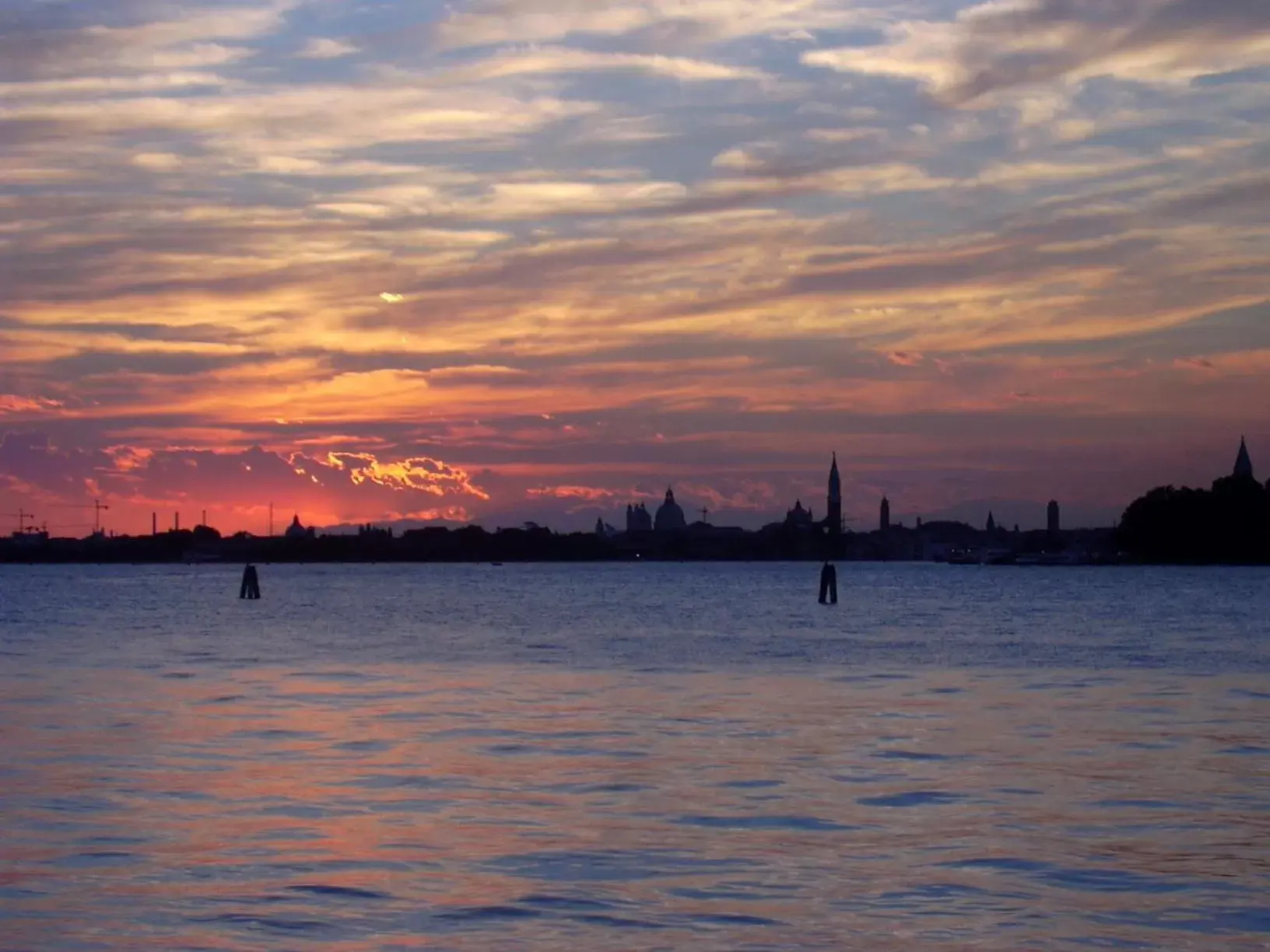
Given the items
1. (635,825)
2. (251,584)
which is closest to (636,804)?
(635,825)

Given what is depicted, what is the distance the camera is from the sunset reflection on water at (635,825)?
15.2 meters

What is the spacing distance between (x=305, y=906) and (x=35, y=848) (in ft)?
14.1

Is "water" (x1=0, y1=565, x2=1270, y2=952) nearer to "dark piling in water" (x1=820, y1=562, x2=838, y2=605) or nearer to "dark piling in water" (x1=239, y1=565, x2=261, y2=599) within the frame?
"dark piling in water" (x1=820, y1=562, x2=838, y2=605)

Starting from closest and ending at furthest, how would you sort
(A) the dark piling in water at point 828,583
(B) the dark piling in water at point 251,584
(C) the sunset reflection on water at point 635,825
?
1. (C) the sunset reflection on water at point 635,825
2. (A) the dark piling in water at point 828,583
3. (B) the dark piling in water at point 251,584

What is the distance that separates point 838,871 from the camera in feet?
56.9

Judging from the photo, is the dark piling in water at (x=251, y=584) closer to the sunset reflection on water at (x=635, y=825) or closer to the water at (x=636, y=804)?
the water at (x=636, y=804)

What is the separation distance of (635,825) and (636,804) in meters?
1.59

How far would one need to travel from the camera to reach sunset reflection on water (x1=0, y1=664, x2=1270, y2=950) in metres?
15.2

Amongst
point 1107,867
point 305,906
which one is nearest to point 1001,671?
point 1107,867

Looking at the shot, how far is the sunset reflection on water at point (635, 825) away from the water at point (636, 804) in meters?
0.06

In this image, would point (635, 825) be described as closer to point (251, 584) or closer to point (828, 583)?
point (828, 583)

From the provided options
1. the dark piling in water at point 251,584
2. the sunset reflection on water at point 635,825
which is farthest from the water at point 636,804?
the dark piling in water at point 251,584

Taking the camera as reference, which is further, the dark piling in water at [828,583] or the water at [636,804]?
the dark piling in water at [828,583]

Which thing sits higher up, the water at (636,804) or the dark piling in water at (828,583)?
the dark piling in water at (828,583)
